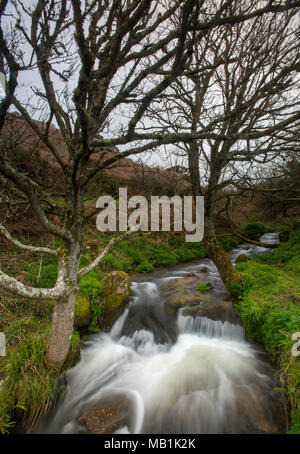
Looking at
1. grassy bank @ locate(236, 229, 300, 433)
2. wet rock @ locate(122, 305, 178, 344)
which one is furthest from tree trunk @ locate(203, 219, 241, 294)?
wet rock @ locate(122, 305, 178, 344)

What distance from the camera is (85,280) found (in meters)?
5.96

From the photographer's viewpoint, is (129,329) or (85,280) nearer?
(129,329)

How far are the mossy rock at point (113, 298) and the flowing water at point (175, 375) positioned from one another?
9.2 inches

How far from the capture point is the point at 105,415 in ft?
10.5

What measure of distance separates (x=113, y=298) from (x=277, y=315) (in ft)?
12.5

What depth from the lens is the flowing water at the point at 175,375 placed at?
3.19m

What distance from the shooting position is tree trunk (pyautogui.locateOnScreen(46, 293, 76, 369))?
2936mm

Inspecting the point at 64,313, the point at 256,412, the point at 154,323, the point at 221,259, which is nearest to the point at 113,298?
the point at 154,323

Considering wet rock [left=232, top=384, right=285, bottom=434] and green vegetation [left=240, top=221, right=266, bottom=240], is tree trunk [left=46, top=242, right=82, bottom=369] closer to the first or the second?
wet rock [left=232, top=384, right=285, bottom=434]

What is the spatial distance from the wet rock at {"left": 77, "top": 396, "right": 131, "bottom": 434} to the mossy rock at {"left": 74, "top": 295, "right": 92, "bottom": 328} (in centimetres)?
168

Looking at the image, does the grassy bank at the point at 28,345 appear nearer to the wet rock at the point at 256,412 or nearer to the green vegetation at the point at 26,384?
the green vegetation at the point at 26,384

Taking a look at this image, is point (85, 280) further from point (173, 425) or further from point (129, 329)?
point (173, 425)
